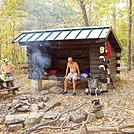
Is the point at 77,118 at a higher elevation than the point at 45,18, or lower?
lower

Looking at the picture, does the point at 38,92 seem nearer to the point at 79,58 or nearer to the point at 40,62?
the point at 40,62

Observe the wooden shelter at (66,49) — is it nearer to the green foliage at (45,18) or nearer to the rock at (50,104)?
the rock at (50,104)

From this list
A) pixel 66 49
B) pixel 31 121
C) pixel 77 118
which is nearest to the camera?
pixel 31 121

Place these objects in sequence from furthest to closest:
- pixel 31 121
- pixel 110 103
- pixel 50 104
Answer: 1. pixel 110 103
2. pixel 50 104
3. pixel 31 121

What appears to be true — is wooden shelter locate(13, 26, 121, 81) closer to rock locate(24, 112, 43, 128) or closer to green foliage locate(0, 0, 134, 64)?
rock locate(24, 112, 43, 128)

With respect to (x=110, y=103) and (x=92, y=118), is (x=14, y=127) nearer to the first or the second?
(x=92, y=118)

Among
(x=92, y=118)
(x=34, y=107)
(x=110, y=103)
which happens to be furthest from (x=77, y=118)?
(x=110, y=103)

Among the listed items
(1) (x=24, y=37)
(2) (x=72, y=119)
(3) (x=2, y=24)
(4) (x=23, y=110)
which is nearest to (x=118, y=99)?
(2) (x=72, y=119)

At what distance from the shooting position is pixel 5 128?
4926 millimetres

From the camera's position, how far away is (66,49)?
10.9 meters

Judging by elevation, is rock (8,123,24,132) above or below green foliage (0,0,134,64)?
below

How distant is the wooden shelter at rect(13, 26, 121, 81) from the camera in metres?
7.91

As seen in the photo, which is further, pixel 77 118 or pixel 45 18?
pixel 45 18

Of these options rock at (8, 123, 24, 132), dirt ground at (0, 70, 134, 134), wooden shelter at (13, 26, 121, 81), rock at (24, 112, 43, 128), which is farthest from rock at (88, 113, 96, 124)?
wooden shelter at (13, 26, 121, 81)
